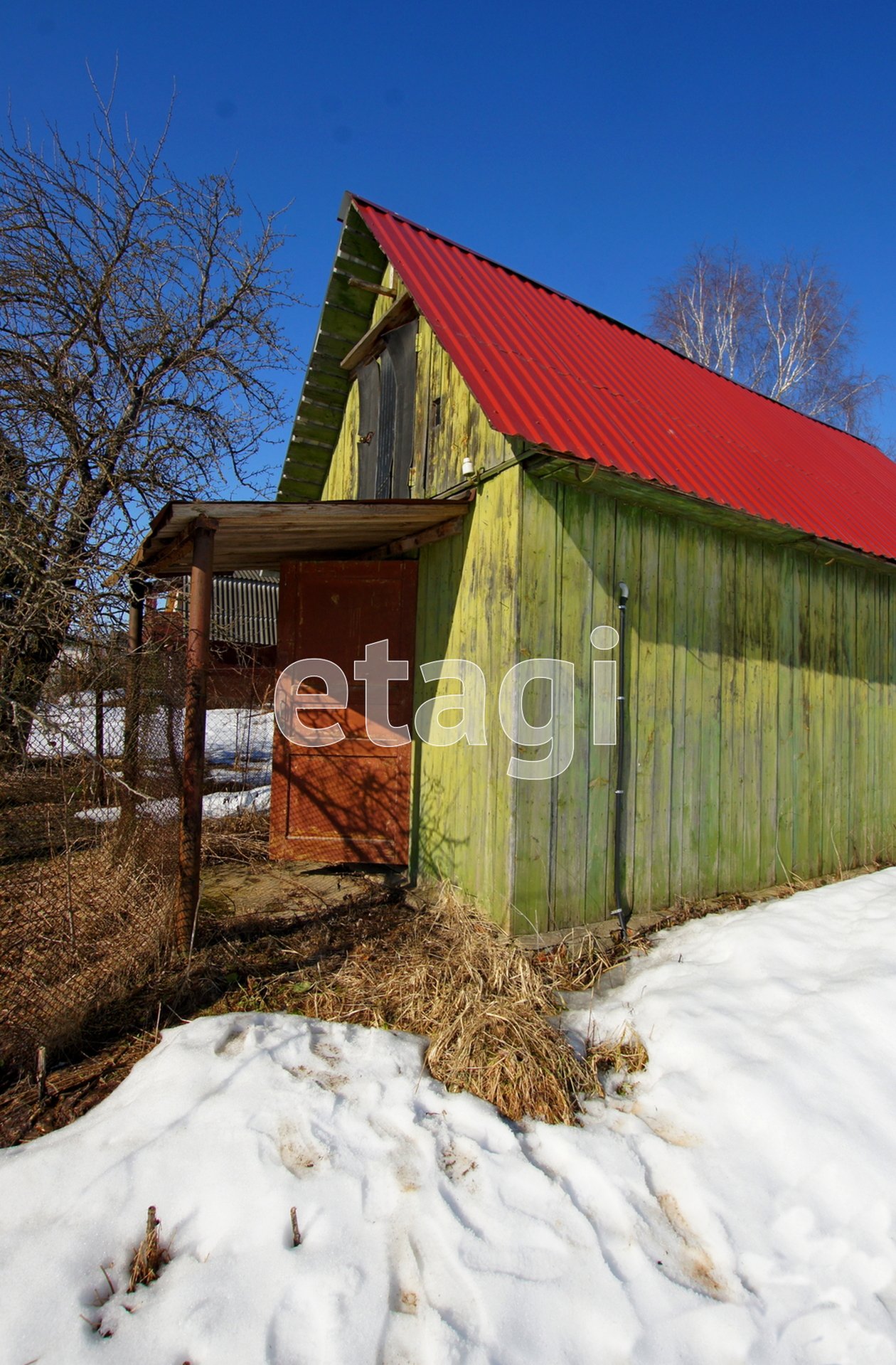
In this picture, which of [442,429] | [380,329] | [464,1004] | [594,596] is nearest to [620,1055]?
[464,1004]

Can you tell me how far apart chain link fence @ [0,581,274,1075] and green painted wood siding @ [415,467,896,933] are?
189 cm

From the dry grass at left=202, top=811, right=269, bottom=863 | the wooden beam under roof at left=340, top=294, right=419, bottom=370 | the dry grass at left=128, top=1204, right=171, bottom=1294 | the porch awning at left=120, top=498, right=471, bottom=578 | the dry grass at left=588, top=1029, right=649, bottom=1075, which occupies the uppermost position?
the wooden beam under roof at left=340, top=294, right=419, bottom=370

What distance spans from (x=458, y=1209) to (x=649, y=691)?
3.31m

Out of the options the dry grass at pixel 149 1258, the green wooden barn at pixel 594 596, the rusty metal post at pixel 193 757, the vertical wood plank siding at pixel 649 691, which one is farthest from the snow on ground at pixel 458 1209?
the green wooden barn at pixel 594 596

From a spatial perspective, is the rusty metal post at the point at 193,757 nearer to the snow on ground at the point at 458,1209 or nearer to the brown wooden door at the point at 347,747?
the snow on ground at the point at 458,1209

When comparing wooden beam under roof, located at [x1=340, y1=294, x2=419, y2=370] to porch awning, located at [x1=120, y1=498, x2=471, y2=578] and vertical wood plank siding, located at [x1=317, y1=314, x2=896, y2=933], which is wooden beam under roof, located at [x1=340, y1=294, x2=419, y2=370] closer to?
vertical wood plank siding, located at [x1=317, y1=314, x2=896, y2=933]

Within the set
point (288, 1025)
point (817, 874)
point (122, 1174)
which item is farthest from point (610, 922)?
point (122, 1174)

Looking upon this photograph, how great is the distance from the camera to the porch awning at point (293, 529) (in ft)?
14.2

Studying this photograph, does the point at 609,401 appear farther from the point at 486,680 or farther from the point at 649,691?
the point at 486,680

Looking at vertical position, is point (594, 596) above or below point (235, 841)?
above

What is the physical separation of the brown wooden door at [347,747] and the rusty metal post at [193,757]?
1623 mm

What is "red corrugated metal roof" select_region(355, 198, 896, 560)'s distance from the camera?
452cm

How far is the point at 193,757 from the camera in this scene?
4094 millimetres

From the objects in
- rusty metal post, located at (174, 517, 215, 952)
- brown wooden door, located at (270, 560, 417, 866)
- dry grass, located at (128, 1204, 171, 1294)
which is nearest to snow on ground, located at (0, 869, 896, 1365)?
dry grass, located at (128, 1204, 171, 1294)
